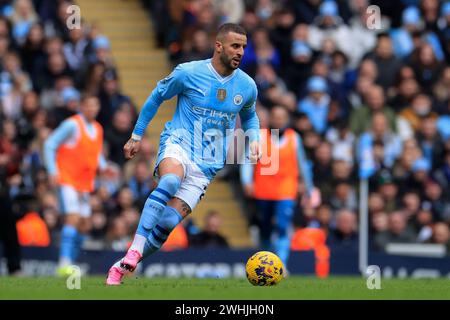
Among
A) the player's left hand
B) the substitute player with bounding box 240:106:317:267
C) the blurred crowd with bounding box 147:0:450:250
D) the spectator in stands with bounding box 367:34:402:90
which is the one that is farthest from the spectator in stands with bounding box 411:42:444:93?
the player's left hand

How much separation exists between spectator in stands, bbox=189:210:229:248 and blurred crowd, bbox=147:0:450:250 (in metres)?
1.34

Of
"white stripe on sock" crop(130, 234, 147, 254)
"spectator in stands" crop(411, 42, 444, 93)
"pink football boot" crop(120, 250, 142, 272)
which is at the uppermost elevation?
"spectator in stands" crop(411, 42, 444, 93)

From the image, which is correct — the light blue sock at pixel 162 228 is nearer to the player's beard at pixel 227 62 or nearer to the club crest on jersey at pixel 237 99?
the club crest on jersey at pixel 237 99

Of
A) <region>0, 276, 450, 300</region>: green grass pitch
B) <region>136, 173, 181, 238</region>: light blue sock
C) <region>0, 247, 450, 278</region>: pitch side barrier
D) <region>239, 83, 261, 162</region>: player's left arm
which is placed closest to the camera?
<region>0, 276, 450, 300</region>: green grass pitch

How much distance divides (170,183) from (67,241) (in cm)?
557

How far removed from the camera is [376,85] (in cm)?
2320

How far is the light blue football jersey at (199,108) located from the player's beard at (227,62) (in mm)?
117

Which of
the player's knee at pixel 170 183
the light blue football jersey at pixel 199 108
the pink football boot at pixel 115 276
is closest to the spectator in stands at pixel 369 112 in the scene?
the light blue football jersey at pixel 199 108

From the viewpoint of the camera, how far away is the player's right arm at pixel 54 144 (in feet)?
60.8

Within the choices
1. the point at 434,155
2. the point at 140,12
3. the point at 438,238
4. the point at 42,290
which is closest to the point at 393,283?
the point at 42,290

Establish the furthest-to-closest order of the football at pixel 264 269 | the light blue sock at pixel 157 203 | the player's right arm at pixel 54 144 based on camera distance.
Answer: the player's right arm at pixel 54 144 < the football at pixel 264 269 < the light blue sock at pixel 157 203

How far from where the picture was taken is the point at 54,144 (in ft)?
61.3

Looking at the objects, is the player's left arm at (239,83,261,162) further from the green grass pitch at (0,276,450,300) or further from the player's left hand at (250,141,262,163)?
the green grass pitch at (0,276,450,300)

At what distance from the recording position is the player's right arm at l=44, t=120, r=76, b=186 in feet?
60.8
